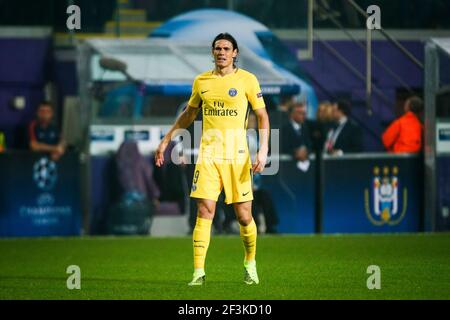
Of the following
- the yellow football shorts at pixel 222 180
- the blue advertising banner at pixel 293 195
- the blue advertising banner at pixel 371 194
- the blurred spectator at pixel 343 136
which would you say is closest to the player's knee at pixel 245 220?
the yellow football shorts at pixel 222 180

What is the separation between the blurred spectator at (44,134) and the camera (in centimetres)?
1969

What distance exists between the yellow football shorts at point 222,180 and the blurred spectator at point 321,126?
8052 millimetres

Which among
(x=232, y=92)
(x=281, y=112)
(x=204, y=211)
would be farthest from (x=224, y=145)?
(x=281, y=112)

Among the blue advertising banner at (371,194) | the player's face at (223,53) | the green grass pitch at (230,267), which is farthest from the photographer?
the blue advertising banner at (371,194)

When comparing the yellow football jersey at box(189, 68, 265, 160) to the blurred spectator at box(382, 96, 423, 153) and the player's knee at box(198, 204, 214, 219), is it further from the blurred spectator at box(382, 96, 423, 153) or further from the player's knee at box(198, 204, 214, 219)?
the blurred spectator at box(382, 96, 423, 153)

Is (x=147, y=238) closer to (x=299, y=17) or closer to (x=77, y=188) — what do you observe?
(x=77, y=188)

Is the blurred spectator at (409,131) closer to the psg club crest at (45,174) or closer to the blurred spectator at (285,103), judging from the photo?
the blurred spectator at (285,103)

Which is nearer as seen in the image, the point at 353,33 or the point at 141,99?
the point at 141,99

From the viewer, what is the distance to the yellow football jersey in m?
11.6

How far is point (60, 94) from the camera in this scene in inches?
1057

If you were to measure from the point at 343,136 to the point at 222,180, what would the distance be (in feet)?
27.9

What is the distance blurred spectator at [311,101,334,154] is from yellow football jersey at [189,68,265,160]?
813 cm
